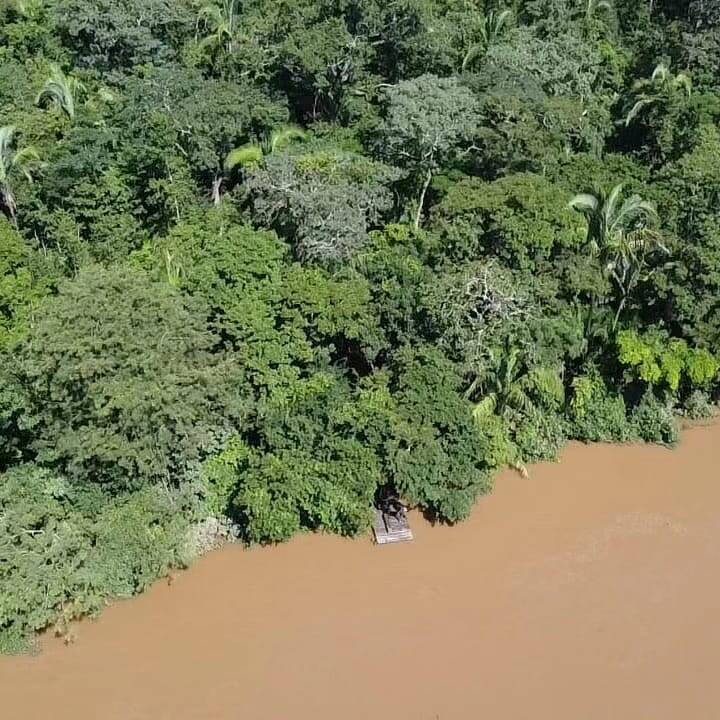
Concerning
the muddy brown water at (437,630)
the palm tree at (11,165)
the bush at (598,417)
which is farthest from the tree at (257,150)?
the muddy brown water at (437,630)

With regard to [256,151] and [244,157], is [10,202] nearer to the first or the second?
[244,157]

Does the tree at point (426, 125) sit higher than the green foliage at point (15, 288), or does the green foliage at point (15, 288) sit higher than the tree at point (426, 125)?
the tree at point (426, 125)

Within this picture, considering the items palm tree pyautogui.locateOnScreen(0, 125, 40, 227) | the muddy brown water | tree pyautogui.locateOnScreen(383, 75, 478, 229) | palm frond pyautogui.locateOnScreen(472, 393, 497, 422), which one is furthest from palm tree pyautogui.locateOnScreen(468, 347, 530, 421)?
palm tree pyautogui.locateOnScreen(0, 125, 40, 227)

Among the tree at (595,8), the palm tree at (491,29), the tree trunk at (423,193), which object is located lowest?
the tree trunk at (423,193)

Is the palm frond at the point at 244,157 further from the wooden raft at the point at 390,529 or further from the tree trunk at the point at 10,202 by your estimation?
the wooden raft at the point at 390,529

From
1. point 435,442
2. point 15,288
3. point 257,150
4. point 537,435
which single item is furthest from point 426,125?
point 15,288

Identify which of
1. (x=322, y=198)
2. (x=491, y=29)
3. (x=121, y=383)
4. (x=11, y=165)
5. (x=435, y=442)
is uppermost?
(x=491, y=29)

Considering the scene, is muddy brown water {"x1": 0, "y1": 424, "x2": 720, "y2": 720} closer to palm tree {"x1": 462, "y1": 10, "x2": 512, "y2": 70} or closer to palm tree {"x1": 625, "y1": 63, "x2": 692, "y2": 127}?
palm tree {"x1": 625, "y1": 63, "x2": 692, "y2": 127}
